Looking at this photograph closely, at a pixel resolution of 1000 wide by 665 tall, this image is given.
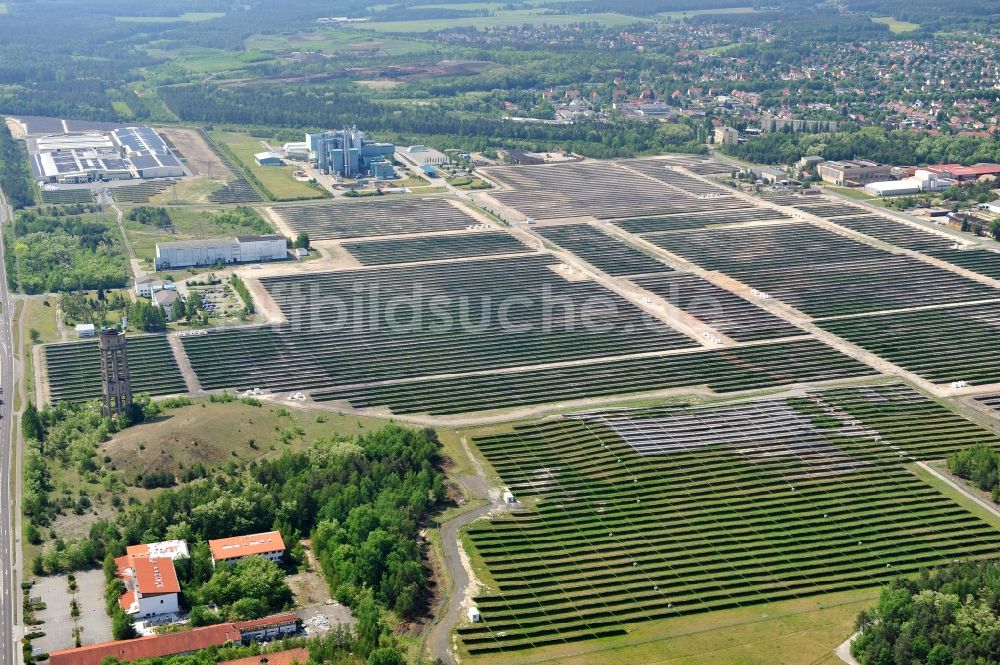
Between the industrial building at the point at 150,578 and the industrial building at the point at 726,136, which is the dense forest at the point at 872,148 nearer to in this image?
the industrial building at the point at 726,136

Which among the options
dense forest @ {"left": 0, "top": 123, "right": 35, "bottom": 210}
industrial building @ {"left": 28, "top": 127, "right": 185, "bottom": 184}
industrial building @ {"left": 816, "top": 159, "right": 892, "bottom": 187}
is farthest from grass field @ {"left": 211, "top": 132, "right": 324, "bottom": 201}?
industrial building @ {"left": 816, "top": 159, "right": 892, "bottom": 187}

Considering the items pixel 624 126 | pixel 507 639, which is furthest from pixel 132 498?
pixel 624 126

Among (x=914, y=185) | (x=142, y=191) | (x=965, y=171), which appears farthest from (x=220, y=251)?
(x=965, y=171)

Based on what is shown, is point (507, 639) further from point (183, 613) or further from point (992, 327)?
point (992, 327)

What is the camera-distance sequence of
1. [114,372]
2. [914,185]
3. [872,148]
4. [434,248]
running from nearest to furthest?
1. [114,372]
2. [434,248]
3. [914,185]
4. [872,148]

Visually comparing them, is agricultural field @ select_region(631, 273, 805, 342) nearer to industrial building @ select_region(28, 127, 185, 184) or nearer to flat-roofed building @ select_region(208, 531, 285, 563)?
flat-roofed building @ select_region(208, 531, 285, 563)

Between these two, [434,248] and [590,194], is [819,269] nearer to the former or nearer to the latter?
[434,248]
